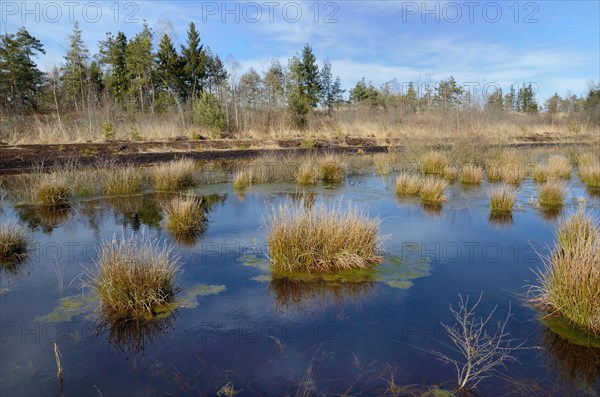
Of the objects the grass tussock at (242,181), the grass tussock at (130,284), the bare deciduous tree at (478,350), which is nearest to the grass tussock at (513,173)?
the grass tussock at (242,181)

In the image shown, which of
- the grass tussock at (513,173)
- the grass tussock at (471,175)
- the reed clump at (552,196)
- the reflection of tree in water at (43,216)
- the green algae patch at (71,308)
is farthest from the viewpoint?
the grass tussock at (471,175)

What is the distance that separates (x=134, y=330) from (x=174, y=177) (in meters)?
7.52

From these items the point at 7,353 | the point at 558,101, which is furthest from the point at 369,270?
the point at 558,101

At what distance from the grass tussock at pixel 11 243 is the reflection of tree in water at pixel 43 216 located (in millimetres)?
1143

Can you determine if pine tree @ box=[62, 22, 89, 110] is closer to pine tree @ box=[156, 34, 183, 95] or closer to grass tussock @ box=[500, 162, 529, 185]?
pine tree @ box=[156, 34, 183, 95]

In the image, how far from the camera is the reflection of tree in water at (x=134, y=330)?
382 cm

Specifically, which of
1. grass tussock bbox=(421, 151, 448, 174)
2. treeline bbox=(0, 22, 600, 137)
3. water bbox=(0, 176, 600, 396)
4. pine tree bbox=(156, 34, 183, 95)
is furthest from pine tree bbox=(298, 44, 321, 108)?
water bbox=(0, 176, 600, 396)

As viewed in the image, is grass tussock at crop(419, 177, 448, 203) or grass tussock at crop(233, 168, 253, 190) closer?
grass tussock at crop(419, 177, 448, 203)

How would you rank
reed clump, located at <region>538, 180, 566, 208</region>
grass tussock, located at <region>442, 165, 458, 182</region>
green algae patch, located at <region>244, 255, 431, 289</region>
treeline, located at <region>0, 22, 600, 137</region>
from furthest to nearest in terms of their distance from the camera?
treeline, located at <region>0, 22, 600, 137</region> < grass tussock, located at <region>442, 165, 458, 182</region> < reed clump, located at <region>538, 180, 566, 208</region> < green algae patch, located at <region>244, 255, 431, 289</region>

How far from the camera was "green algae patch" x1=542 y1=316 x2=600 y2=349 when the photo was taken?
3.75 m

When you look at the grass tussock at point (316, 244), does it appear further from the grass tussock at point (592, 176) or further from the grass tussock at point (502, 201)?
the grass tussock at point (592, 176)

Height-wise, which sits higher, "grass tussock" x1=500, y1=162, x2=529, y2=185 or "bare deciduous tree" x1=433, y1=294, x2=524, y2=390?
"grass tussock" x1=500, y1=162, x2=529, y2=185

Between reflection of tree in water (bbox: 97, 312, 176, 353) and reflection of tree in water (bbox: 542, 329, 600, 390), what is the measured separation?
11.3 ft

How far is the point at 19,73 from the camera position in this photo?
37.7 m
